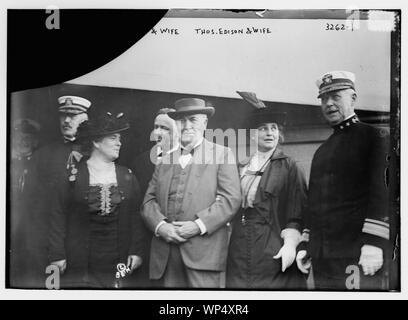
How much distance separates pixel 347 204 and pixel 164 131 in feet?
3.70

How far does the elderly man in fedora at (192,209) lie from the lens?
2.94 meters

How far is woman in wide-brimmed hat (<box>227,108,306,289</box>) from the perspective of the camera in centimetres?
294

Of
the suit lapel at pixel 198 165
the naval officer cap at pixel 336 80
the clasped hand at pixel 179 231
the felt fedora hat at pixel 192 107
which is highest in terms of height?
the naval officer cap at pixel 336 80

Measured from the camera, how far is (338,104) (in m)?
2.97

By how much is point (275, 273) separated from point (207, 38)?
1.40 metres

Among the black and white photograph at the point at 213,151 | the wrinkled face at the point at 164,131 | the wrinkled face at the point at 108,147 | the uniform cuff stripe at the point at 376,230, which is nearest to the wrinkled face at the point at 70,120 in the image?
the black and white photograph at the point at 213,151

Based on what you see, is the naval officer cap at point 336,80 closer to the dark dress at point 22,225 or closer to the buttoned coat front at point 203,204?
the buttoned coat front at point 203,204

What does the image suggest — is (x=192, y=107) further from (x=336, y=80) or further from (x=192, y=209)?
(x=336, y=80)

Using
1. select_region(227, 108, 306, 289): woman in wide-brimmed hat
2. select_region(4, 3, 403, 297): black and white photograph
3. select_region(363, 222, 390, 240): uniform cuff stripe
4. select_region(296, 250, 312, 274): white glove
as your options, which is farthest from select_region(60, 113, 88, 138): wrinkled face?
select_region(363, 222, 390, 240): uniform cuff stripe

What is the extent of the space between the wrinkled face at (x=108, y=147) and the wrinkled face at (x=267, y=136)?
32.5 inches

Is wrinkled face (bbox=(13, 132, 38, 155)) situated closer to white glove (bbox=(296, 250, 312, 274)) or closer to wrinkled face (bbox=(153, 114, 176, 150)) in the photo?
wrinkled face (bbox=(153, 114, 176, 150))

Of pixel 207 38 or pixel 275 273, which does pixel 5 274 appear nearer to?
pixel 275 273

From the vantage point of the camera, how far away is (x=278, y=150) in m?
2.97

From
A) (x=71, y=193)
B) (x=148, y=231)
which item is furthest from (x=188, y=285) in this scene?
(x=71, y=193)
